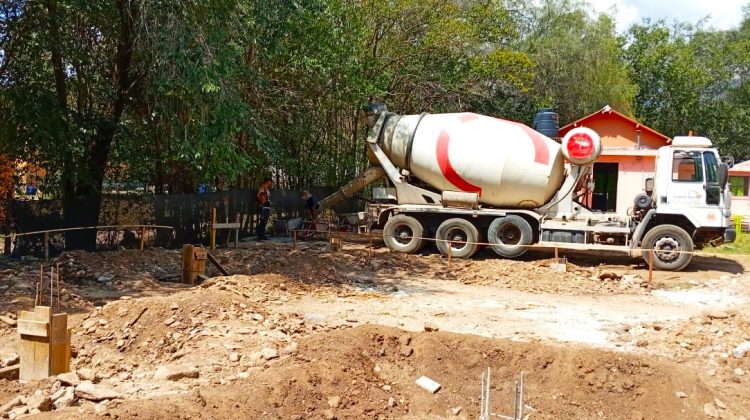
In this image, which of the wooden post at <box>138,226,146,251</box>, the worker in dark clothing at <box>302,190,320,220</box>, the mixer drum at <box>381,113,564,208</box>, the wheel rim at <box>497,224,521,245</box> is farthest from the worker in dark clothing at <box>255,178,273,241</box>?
the wheel rim at <box>497,224,521,245</box>

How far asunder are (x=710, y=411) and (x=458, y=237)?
950cm

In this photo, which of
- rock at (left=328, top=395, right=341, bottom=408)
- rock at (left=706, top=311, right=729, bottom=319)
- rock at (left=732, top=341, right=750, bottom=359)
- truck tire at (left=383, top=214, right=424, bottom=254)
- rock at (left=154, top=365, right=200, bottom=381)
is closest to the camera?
rock at (left=328, top=395, right=341, bottom=408)

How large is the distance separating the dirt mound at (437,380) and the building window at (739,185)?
80.5ft

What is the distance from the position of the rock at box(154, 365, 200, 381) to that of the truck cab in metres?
10.0

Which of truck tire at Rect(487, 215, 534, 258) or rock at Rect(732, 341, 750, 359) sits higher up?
truck tire at Rect(487, 215, 534, 258)

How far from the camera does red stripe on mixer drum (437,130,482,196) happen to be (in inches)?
604

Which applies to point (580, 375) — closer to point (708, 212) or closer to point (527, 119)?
point (708, 212)

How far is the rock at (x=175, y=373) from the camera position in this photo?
20.4ft

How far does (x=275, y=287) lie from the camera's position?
10.5 metres

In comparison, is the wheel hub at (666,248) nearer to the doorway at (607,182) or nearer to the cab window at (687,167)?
the cab window at (687,167)

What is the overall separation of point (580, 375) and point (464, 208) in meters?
8.78

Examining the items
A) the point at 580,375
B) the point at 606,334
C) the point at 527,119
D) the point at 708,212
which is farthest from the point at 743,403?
the point at 527,119

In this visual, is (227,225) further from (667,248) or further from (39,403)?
(39,403)

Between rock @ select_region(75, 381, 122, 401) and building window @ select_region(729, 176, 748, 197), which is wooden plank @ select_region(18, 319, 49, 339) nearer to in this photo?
rock @ select_region(75, 381, 122, 401)
